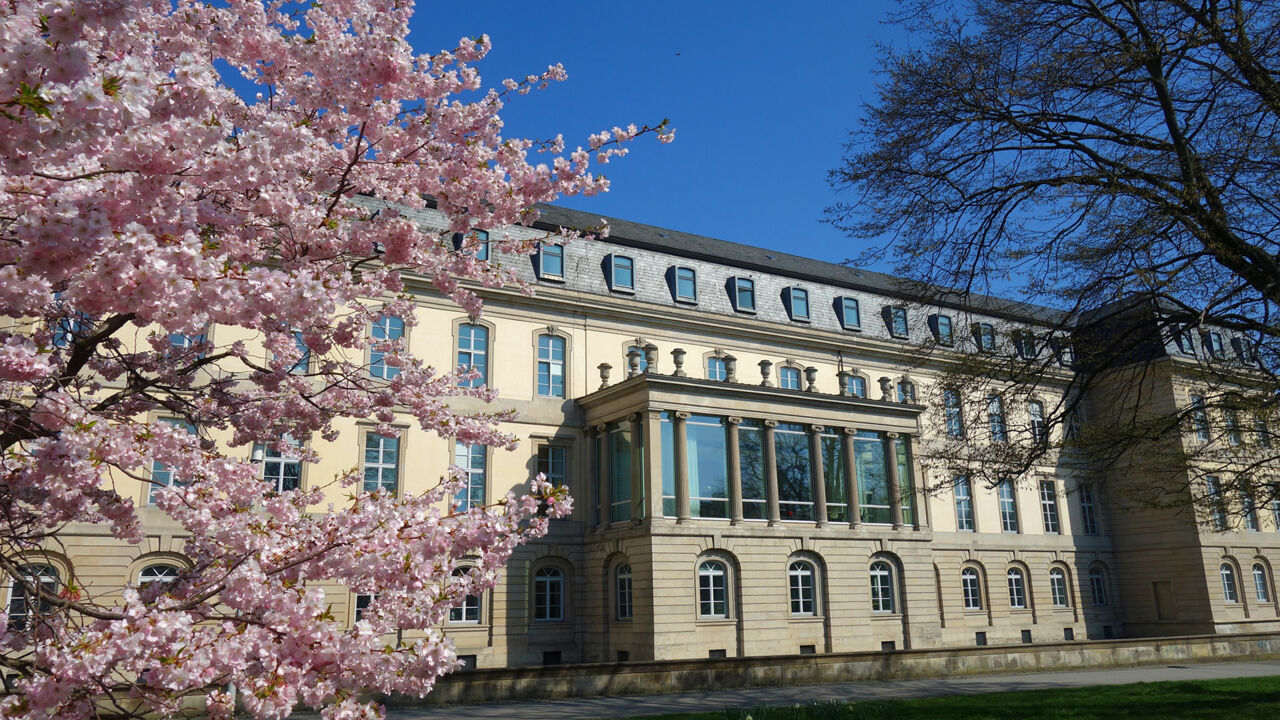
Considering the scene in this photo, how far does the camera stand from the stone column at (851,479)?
27891 mm

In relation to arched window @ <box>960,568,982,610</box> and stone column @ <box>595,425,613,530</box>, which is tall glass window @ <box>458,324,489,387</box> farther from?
arched window @ <box>960,568,982,610</box>

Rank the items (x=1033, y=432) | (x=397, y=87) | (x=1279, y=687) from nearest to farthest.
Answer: (x=397, y=87) < (x=1033, y=432) < (x=1279, y=687)

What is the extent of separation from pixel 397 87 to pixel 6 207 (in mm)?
2918

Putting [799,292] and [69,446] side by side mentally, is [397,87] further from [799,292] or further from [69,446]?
[799,292]

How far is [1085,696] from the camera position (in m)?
14.9

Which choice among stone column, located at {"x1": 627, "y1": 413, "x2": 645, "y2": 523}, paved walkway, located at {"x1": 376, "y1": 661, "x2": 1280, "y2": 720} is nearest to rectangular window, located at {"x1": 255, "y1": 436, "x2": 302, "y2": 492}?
stone column, located at {"x1": 627, "y1": 413, "x2": 645, "y2": 523}

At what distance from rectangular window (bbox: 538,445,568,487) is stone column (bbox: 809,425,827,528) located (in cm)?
756

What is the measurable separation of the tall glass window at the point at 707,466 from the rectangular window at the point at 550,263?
6732mm

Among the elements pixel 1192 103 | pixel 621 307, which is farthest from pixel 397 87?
pixel 621 307

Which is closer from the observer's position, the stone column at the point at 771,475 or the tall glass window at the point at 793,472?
the stone column at the point at 771,475

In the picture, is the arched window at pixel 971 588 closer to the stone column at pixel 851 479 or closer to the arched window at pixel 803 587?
the stone column at pixel 851 479

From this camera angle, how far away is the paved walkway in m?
14.7

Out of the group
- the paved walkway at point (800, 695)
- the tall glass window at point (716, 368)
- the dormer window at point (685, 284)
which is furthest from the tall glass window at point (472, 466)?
the paved walkway at point (800, 695)

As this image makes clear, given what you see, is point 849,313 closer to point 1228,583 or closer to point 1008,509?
point 1008,509
